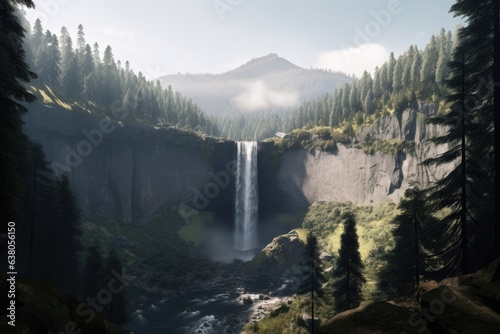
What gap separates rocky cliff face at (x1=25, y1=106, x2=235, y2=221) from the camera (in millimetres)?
68000

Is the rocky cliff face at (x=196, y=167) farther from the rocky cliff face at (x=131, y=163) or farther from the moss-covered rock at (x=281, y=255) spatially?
the moss-covered rock at (x=281, y=255)

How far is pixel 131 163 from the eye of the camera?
258ft

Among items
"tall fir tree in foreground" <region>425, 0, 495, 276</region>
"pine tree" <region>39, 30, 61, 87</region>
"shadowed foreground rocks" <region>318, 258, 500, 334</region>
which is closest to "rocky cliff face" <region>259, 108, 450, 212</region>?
"tall fir tree in foreground" <region>425, 0, 495, 276</region>

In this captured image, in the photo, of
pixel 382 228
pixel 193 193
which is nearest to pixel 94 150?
pixel 193 193

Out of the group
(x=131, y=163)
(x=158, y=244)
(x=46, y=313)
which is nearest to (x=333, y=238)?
(x=158, y=244)

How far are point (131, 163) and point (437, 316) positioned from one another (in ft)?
261

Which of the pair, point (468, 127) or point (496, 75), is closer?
point (496, 75)

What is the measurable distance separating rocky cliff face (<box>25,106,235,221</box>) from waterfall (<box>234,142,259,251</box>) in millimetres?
3042

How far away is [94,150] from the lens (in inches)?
2913

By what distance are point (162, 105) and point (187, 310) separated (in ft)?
301

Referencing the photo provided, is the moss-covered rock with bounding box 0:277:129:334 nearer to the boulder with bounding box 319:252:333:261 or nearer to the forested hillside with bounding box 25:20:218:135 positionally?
the boulder with bounding box 319:252:333:261

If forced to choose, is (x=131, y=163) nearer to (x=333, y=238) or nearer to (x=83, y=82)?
(x=83, y=82)

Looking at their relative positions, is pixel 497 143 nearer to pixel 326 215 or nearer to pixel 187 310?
pixel 187 310

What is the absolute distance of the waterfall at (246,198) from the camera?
259ft
